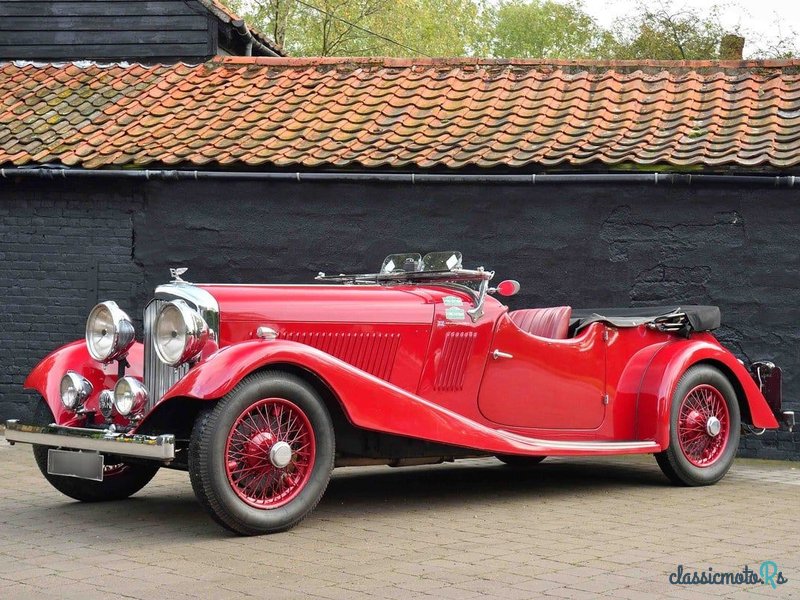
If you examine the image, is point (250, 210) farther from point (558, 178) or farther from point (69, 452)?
point (69, 452)

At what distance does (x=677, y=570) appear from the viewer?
491 cm

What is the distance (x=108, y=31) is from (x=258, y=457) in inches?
371

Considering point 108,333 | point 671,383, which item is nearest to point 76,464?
point 108,333

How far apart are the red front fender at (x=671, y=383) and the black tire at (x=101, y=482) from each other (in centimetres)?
311

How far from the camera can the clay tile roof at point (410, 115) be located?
980 centimetres

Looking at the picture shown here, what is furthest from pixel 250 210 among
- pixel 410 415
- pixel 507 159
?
pixel 410 415

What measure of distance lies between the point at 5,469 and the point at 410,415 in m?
3.64

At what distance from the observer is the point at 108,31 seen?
13.7 meters

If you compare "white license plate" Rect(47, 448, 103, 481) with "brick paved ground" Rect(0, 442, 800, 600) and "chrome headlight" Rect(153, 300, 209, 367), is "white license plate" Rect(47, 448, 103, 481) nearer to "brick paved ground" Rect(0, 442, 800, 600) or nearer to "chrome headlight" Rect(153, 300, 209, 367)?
"brick paved ground" Rect(0, 442, 800, 600)

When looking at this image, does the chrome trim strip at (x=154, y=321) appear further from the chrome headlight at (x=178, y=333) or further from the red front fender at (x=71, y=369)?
the red front fender at (x=71, y=369)

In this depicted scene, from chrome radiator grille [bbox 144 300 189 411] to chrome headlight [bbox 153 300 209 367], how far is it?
140 millimetres

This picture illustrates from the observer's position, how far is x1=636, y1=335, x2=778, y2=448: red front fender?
7.21m

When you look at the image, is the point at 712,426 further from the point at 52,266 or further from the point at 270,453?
the point at 52,266

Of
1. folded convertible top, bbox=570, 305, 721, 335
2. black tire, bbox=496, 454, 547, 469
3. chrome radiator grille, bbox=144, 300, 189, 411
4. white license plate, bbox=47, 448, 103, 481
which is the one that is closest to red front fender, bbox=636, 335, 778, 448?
folded convertible top, bbox=570, 305, 721, 335
